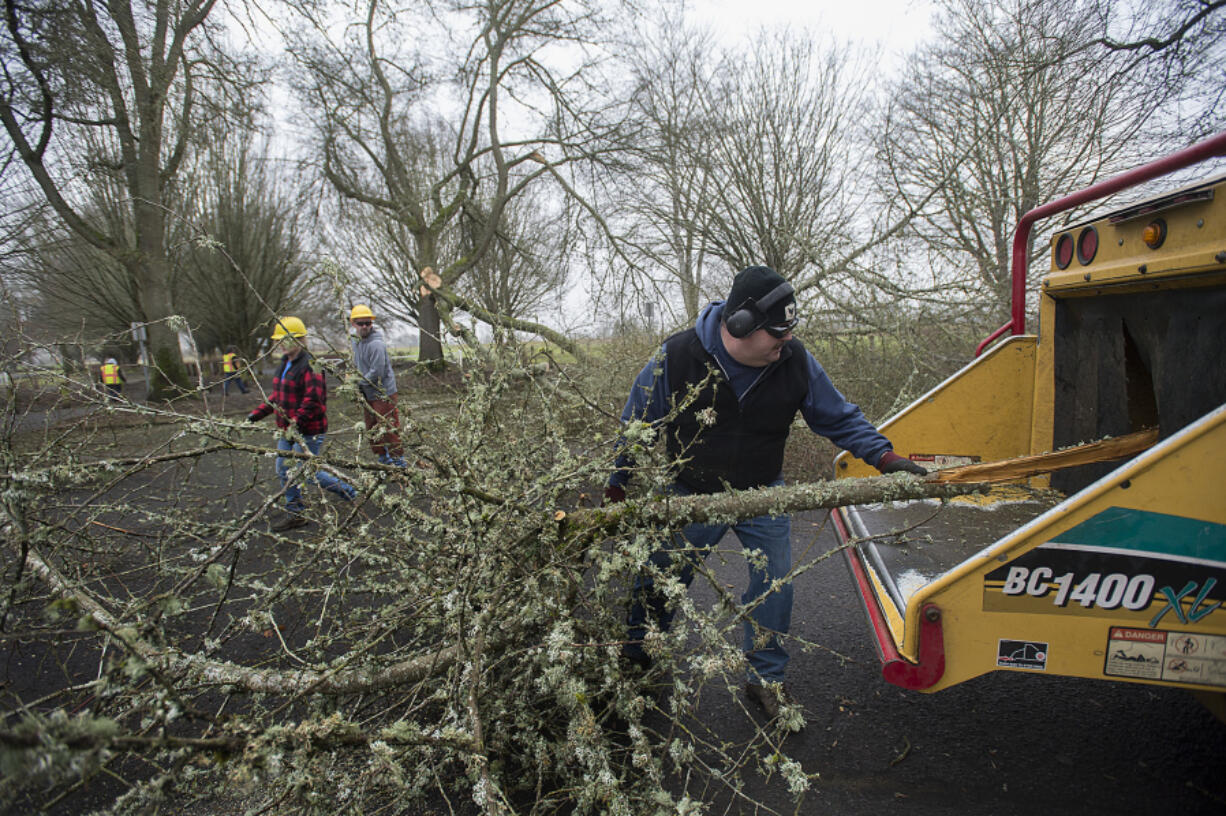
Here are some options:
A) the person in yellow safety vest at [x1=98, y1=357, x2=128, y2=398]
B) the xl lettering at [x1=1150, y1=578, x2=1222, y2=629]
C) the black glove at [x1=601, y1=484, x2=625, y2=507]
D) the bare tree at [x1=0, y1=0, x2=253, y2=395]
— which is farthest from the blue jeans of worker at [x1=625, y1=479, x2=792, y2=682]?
the bare tree at [x1=0, y1=0, x2=253, y2=395]

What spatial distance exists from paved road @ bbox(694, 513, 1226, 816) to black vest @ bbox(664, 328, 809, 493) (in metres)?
0.47

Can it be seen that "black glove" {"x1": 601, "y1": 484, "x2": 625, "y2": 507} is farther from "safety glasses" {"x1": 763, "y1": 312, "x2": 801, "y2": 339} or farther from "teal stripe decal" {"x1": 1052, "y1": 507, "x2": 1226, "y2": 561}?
"teal stripe decal" {"x1": 1052, "y1": 507, "x2": 1226, "y2": 561}

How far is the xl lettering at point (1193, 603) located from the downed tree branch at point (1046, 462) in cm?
60

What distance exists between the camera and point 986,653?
2.02 meters

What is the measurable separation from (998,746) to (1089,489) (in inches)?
54.6

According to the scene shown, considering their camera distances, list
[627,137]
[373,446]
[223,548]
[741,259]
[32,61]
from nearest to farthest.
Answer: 1. [223,548]
2. [373,446]
3. [32,61]
4. [741,259]
5. [627,137]

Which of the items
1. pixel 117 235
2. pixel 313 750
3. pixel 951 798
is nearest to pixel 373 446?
pixel 313 750

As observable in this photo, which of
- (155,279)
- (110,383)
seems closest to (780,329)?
(110,383)

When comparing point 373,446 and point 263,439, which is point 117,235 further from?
point 373,446

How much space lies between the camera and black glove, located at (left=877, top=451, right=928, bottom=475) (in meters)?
2.51

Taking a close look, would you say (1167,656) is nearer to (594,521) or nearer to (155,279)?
(594,521)

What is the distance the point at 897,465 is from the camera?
2.61 meters

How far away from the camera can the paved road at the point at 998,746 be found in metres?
2.31

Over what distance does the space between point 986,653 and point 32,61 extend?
467 inches
